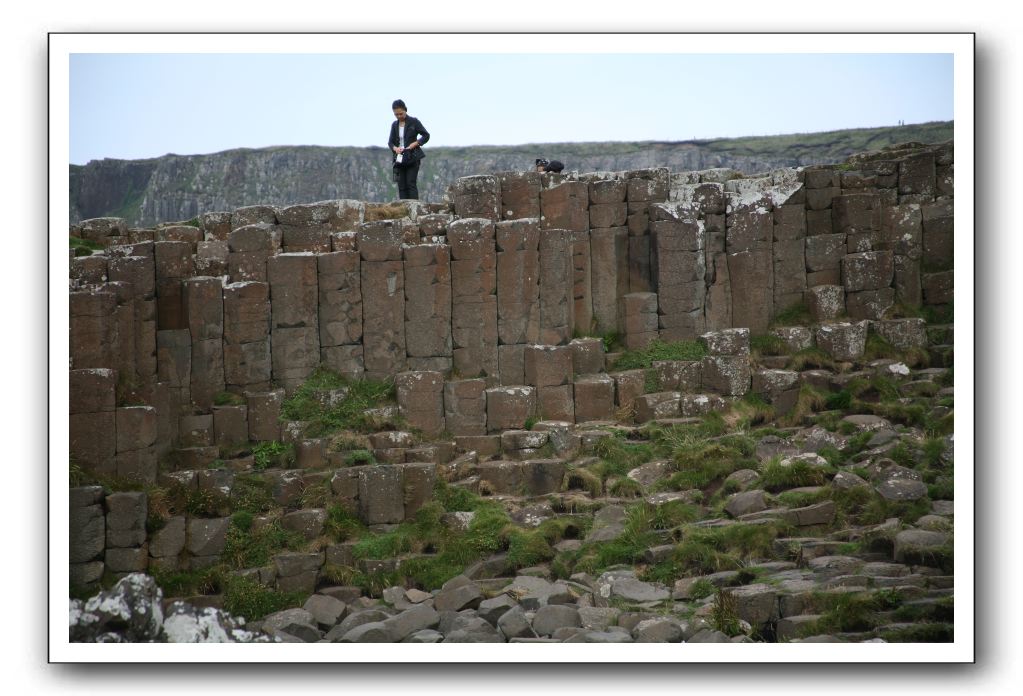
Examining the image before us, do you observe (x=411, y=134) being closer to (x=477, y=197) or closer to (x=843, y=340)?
(x=477, y=197)

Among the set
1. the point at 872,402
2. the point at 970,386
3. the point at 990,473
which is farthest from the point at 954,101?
the point at 872,402

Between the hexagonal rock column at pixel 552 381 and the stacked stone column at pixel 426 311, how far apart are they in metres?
1.37

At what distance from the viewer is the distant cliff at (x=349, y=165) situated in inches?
803

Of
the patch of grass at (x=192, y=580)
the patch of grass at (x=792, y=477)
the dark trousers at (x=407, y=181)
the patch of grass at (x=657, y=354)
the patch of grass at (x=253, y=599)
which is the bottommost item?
the patch of grass at (x=253, y=599)

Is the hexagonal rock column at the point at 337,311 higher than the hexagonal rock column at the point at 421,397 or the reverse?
higher

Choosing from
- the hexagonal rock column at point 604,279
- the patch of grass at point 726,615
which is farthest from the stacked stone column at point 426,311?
the patch of grass at point 726,615

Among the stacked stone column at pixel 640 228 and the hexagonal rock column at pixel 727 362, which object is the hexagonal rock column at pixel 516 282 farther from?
the hexagonal rock column at pixel 727 362

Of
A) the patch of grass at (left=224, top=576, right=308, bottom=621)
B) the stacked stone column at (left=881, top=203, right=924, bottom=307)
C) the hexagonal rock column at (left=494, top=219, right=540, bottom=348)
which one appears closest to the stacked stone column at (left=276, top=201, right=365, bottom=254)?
the hexagonal rock column at (left=494, top=219, right=540, bottom=348)

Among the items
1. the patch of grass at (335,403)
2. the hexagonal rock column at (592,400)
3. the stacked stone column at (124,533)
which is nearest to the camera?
the stacked stone column at (124,533)

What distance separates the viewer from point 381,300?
68.4ft

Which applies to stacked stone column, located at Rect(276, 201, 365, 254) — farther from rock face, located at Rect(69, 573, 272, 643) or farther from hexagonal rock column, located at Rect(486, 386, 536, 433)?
rock face, located at Rect(69, 573, 272, 643)

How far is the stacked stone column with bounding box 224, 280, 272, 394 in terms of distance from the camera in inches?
805

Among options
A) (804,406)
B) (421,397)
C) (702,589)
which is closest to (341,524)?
(421,397)

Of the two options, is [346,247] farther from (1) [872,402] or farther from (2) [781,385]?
(1) [872,402]
